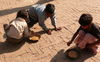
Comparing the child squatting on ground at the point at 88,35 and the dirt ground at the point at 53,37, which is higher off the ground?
the child squatting on ground at the point at 88,35

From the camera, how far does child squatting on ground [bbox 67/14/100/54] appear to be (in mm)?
3997

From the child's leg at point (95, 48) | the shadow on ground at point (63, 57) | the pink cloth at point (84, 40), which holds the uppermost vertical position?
the pink cloth at point (84, 40)

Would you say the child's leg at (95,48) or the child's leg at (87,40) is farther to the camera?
the child's leg at (95,48)

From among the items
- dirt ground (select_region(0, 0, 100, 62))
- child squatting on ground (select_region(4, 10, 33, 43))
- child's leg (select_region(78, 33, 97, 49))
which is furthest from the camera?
child squatting on ground (select_region(4, 10, 33, 43))

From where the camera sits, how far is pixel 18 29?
4.65 metres

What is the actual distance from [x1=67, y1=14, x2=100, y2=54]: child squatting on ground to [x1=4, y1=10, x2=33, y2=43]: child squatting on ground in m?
1.06

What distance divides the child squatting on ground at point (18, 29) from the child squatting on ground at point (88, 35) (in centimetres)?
106

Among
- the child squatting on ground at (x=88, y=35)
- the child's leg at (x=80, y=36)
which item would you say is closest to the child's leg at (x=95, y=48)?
the child squatting on ground at (x=88, y=35)

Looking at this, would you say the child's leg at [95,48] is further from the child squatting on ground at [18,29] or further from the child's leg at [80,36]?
the child squatting on ground at [18,29]

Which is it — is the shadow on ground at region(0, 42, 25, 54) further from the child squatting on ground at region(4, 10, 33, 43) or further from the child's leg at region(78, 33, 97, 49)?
the child's leg at region(78, 33, 97, 49)

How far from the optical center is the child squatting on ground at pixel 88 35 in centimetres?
400

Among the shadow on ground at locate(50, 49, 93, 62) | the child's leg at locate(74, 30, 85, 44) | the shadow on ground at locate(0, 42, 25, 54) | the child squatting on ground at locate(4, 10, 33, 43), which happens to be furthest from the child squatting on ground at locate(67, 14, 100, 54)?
the shadow on ground at locate(0, 42, 25, 54)

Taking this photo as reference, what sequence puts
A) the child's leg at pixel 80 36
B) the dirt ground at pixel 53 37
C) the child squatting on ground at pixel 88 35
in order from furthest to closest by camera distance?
the dirt ground at pixel 53 37
the child's leg at pixel 80 36
the child squatting on ground at pixel 88 35

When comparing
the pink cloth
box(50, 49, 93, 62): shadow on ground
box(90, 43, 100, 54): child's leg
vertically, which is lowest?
box(50, 49, 93, 62): shadow on ground
